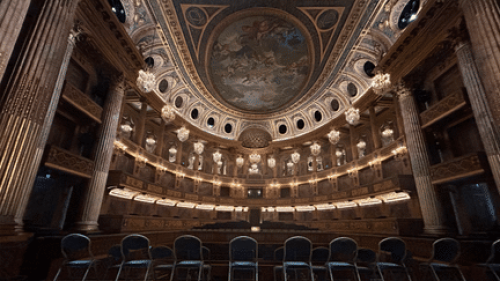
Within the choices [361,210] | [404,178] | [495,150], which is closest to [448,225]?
[404,178]

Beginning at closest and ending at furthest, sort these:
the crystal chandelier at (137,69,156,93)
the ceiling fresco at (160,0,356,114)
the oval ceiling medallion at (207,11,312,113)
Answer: the crystal chandelier at (137,69,156,93)
the ceiling fresco at (160,0,356,114)
the oval ceiling medallion at (207,11,312,113)

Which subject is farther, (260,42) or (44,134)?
(260,42)

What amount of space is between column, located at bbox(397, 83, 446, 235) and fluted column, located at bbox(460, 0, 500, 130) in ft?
16.3

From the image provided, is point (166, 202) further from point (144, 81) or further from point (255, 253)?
point (255, 253)

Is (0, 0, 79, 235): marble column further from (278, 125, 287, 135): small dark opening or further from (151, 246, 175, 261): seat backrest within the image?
(278, 125, 287, 135): small dark opening

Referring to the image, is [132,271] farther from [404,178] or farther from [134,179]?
[404,178]

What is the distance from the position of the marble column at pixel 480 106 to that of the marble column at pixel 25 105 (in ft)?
39.6

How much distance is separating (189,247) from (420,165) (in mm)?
11534

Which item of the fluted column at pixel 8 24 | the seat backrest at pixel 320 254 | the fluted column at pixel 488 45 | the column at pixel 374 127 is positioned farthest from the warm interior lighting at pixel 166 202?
the fluted column at pixel 488 45

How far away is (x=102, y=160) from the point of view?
10539mm

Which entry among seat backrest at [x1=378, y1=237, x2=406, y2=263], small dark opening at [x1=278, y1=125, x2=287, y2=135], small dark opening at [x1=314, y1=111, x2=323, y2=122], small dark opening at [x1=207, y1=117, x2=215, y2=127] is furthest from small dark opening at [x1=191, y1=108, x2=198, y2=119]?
seat backrest at [x1=378, y1=237, x2=406, y2=263]

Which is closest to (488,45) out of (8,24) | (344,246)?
(344,246)

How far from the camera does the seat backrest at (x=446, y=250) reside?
14.2 feet

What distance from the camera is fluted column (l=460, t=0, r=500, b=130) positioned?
595cm
